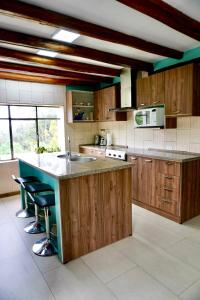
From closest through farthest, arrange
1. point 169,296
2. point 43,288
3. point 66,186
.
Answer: point 169,296, point 43,288, point 66,186

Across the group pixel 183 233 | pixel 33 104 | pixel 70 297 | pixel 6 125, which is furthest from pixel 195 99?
pixel 6 125

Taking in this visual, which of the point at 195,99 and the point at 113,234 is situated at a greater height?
the point at 195,99

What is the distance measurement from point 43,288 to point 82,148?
365cm

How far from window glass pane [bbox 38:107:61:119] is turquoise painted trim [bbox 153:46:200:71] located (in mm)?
2576

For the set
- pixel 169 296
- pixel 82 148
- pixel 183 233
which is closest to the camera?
pixel 169 296

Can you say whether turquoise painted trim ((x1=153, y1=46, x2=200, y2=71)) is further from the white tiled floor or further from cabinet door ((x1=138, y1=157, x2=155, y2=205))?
the white tiled floor

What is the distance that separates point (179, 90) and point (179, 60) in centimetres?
56

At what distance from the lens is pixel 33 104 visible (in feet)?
15.1

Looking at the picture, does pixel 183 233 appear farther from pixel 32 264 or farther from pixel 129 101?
pixel 129 101

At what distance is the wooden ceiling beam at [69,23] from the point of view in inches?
69.2

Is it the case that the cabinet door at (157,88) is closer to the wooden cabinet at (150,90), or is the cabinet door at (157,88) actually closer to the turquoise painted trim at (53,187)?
the wooden cabinet at (150,90)

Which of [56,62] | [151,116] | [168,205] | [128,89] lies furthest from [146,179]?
[56,62]

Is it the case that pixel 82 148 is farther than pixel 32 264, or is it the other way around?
pixel 82 148

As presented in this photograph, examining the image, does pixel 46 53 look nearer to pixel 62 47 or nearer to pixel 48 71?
pixel 62 47
